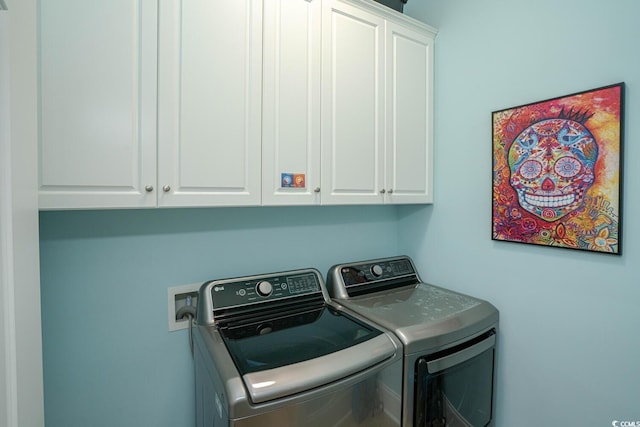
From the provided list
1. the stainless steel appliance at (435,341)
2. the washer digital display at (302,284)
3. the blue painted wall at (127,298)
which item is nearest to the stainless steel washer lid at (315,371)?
the stainless steel appliance at (435,341)

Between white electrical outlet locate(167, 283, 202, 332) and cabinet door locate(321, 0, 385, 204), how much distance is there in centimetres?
71

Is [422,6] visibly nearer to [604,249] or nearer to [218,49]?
[218,49]

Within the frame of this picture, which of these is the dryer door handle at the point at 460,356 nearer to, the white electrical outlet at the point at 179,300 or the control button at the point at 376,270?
the control button at the point at 376,270

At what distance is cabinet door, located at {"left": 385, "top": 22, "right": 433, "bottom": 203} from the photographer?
154 cm

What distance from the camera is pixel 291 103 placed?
4.20ft

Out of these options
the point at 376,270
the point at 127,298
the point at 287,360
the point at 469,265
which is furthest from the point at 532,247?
the point at 127,298

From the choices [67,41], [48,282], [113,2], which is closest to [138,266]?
[48,282]

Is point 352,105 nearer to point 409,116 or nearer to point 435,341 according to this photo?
point 409,116

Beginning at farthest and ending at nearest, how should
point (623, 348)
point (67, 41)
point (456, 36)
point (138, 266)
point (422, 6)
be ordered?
1. point (422, 6)
2. point (456, 36)
3. point (138, 266)
4. point (623, 348)
5. point (67, 41)

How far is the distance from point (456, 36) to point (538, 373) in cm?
161

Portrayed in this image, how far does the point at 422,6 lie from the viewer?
1763mm

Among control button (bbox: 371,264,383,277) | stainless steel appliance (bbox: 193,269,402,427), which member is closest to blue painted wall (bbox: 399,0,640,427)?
control button (bbox: 371,264,383,277)

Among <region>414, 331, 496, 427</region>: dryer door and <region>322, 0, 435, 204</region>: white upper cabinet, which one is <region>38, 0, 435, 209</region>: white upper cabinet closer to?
<region>322, 0, 435, 204</region>: white upper cabinet

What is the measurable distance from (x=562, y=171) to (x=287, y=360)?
1228 millimetres
